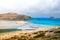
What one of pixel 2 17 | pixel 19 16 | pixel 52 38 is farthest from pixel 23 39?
pixel 19 16

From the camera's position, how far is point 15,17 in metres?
50.4

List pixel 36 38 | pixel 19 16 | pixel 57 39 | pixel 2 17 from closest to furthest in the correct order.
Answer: pixel 57 39, pixel 36 38, pixel 2 17, pixel 19 16

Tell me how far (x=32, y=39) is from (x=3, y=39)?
2.20 meters

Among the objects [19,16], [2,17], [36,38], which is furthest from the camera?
[19,16]

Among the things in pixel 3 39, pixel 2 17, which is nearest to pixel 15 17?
pixel 2 17

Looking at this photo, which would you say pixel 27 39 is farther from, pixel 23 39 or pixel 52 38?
pixel 52 38

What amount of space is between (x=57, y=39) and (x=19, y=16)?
38.6m

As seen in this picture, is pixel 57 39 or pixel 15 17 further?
pixel 15 17

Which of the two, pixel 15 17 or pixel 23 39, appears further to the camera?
pixel 15 17

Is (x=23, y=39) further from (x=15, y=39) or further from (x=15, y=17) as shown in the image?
(x=15, y=17)

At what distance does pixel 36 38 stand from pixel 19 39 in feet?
4.32

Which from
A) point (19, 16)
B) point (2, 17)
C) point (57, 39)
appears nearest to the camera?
point (57, 39)

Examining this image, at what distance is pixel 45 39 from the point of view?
11805 mm

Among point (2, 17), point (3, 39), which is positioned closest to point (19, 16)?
point (2, 17)
